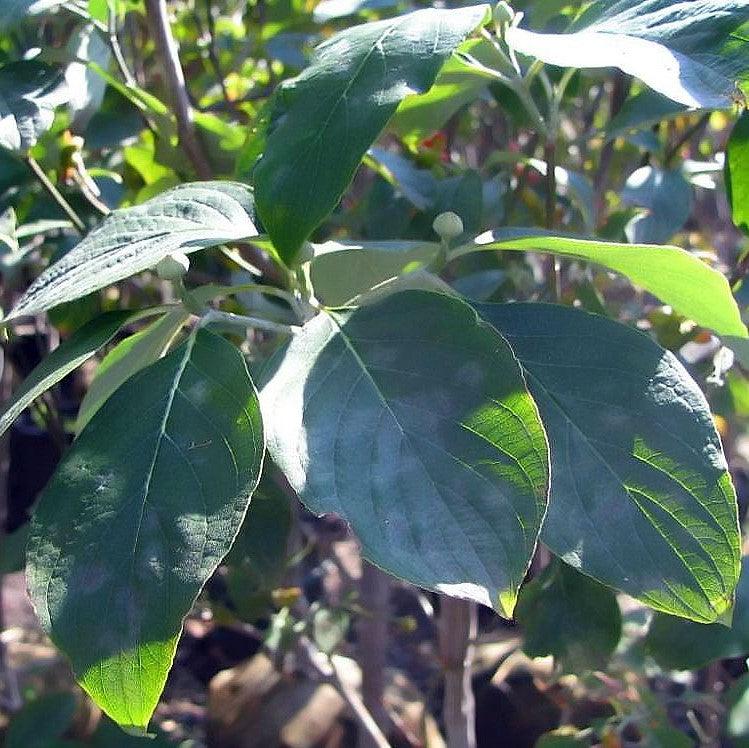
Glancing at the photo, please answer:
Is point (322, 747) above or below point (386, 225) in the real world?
below

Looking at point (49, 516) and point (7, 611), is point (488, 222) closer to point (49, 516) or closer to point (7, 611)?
point (49, 516)

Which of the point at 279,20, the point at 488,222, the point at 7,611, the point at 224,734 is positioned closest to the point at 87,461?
the point at 488,222

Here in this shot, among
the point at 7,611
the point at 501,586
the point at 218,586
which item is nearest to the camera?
the point at 501,586

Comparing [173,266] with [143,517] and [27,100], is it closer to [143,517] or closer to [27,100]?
[143,517]

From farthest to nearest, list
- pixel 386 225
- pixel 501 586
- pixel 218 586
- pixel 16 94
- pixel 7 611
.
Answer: pixel 7 611 < pixel 218 586 < pixel 386 225 < pixel 16 94 < pixel 501 586

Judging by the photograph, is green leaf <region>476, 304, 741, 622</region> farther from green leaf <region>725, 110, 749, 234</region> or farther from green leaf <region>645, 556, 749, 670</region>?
green leaf <region>645, 556, 749, 670</region>

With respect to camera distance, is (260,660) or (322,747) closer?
(322,747)

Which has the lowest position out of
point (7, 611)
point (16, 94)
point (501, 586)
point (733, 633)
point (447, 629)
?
point (7, 611)
